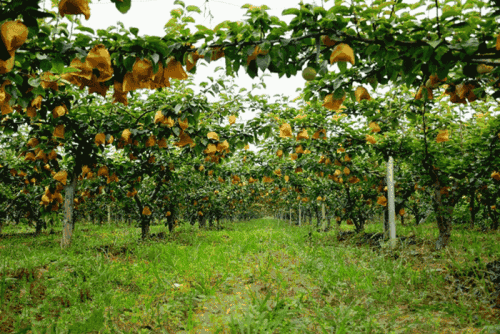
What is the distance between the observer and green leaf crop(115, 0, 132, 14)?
5.02 ft

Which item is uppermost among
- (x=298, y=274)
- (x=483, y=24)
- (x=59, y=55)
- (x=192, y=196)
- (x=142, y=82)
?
(x=483, y=24)

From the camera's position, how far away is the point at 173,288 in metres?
3.75

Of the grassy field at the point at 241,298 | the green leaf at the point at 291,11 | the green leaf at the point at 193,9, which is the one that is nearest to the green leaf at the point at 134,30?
the green leaf at the point at 193,9

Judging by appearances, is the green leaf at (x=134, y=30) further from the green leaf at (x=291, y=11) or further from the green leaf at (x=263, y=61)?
the green leaf at (x=291, y=11)

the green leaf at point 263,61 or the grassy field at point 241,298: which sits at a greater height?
the green leaf at point 263,61

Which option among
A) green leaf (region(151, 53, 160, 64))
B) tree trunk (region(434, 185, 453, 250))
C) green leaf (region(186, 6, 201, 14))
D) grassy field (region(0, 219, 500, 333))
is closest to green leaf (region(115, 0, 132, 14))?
green leaf (region(151, 53, 160, 64))

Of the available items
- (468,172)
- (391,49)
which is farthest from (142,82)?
(468,172)

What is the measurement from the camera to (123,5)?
1534 millimetres

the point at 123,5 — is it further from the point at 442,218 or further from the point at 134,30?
the point at 442,218

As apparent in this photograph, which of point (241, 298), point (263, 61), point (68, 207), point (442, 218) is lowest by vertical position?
point (241, 298)

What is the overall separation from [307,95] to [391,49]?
0.96 meters

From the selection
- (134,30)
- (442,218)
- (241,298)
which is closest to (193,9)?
(134,30)

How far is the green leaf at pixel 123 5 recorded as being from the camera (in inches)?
60.2

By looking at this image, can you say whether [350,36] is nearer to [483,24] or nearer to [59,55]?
[483,24]
